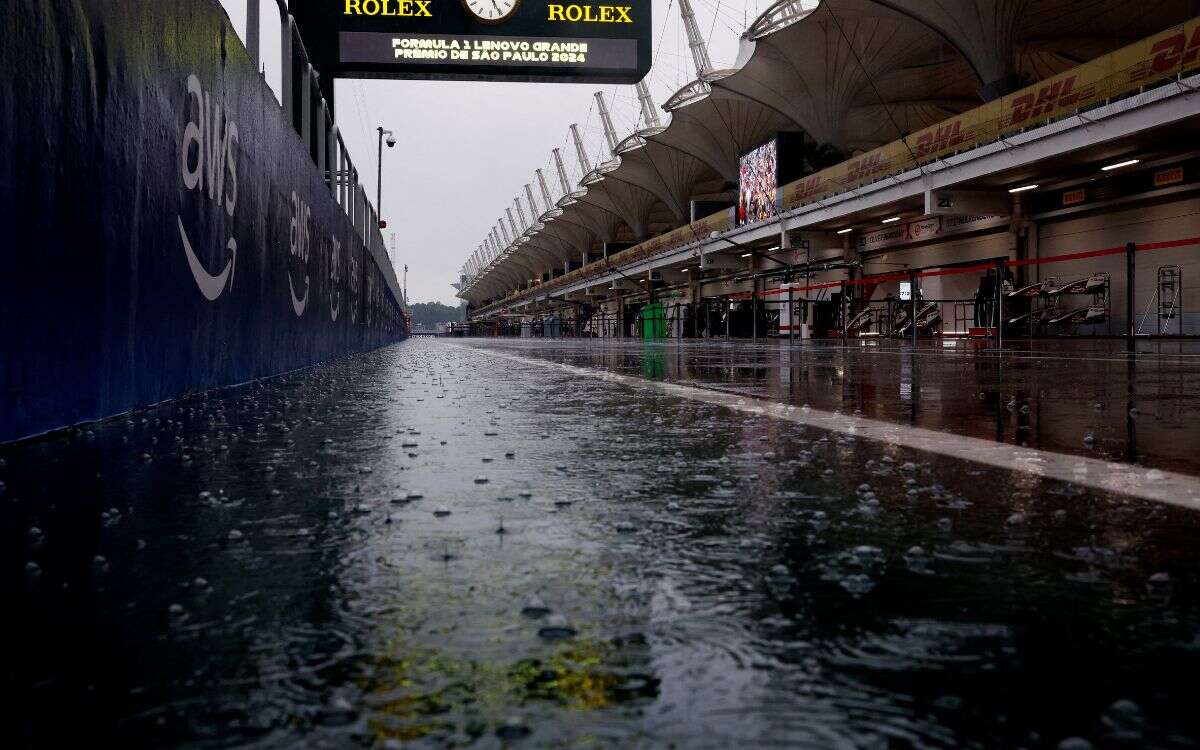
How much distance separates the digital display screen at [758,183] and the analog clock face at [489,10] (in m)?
29.0

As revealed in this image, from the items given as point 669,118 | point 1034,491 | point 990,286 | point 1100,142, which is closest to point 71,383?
point 1034,491

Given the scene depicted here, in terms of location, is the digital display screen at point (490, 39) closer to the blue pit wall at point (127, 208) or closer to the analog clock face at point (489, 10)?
the analog clock face at point (489, 10)

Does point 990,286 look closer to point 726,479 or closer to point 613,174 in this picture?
point 726,479

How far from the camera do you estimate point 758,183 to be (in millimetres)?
50000

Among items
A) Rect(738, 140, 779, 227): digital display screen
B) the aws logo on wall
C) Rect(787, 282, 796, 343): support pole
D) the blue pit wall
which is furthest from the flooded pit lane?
Rect(738, 140, 779, 227): digital display screen

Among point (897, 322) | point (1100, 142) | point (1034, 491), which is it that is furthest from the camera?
point (897, 322)

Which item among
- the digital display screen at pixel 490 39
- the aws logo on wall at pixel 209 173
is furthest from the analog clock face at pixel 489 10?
the aws logo on wall at pixel 209 173

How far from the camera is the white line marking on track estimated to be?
2600 mm

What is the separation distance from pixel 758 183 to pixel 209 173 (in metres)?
45.9

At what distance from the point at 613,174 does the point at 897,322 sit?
39.8m

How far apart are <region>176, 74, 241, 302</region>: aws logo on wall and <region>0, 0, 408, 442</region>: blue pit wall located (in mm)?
19

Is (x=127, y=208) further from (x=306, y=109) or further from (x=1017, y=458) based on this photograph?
(x=306, y=109)

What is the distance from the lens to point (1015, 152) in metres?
27.0

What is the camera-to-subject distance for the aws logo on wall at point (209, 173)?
5.66 m
